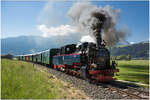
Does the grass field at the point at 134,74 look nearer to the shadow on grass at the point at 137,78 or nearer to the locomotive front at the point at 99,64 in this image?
the shadow on grass at the point at 137,78

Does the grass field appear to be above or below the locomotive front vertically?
below

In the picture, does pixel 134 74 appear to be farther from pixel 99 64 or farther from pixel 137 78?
pixel 99 64

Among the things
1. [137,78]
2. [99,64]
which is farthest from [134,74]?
[99,64]

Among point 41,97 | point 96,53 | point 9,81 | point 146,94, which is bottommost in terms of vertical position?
point 146,94

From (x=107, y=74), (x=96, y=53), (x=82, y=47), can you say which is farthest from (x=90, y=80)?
(x=82, y=47)

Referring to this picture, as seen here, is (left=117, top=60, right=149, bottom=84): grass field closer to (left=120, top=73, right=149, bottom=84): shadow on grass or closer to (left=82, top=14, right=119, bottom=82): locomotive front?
(left=120, top=73, right=149, bottom=84): shadow on grass

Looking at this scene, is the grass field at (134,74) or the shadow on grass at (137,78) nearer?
the shadow on grass at (137,78)

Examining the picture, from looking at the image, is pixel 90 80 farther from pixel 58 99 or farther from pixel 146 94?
pixel 58 99

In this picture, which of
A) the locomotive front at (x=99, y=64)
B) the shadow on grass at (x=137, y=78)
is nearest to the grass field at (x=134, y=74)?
the shadow on grass at (x=137, y=78)

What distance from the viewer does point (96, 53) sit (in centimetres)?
1176

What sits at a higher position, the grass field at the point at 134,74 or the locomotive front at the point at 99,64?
the locomotive front at the point at 99,64

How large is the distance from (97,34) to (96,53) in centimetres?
329

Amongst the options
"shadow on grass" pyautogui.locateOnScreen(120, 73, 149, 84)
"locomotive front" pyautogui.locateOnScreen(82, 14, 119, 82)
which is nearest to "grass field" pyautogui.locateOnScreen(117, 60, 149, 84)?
"shadow on grass" pyautogui.locateOnScreen(120, 73, 149, 84)

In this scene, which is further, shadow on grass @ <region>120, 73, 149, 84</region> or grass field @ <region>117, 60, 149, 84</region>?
grass field @ <region>117, 60, 149, 84</region>
